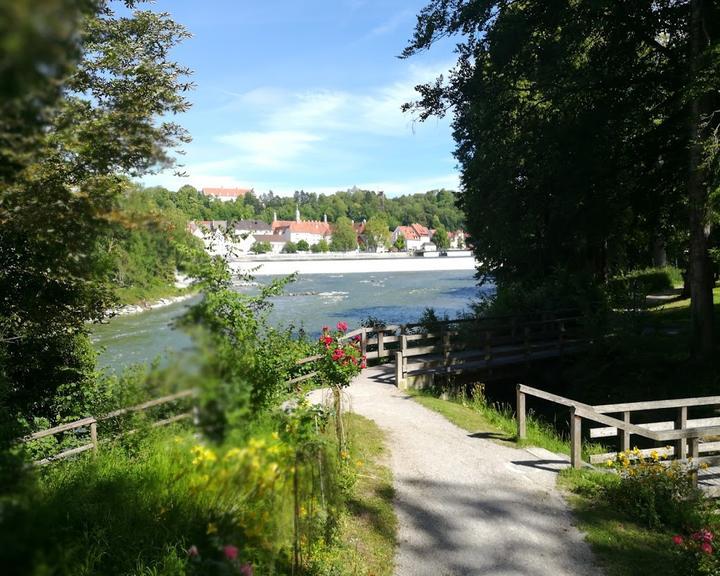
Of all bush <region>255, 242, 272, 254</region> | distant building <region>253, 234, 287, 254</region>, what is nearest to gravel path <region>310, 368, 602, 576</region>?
bush <region>255, 242, 272, 254</region>

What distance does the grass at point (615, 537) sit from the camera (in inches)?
195

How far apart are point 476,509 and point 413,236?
525 feet

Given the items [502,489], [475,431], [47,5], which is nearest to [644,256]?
[475,431]

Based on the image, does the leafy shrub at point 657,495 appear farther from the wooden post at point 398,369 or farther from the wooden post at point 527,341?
the wooden post at point 527,341

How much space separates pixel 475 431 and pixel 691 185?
26.1 ft

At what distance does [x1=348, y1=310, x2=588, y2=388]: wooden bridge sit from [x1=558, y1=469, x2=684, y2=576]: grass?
18.9ft

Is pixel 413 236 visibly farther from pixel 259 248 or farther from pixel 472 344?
pixel 472 344

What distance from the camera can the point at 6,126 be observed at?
161 centimetres

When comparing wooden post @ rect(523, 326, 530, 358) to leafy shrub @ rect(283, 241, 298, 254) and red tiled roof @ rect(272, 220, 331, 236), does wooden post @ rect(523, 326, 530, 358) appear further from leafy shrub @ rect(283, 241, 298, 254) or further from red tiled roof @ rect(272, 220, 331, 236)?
red tiled roof @ rect(272, 220, 331, 236)

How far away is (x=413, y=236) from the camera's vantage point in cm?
16412

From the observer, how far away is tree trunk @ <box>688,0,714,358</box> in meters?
11.4

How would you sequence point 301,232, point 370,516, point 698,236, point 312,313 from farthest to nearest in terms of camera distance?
point 301,232 < point 312,313 < point 698,236 < point 370,516

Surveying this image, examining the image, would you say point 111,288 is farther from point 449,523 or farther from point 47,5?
point 47,5

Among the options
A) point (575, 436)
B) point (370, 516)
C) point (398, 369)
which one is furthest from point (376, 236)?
point (370, 516)
